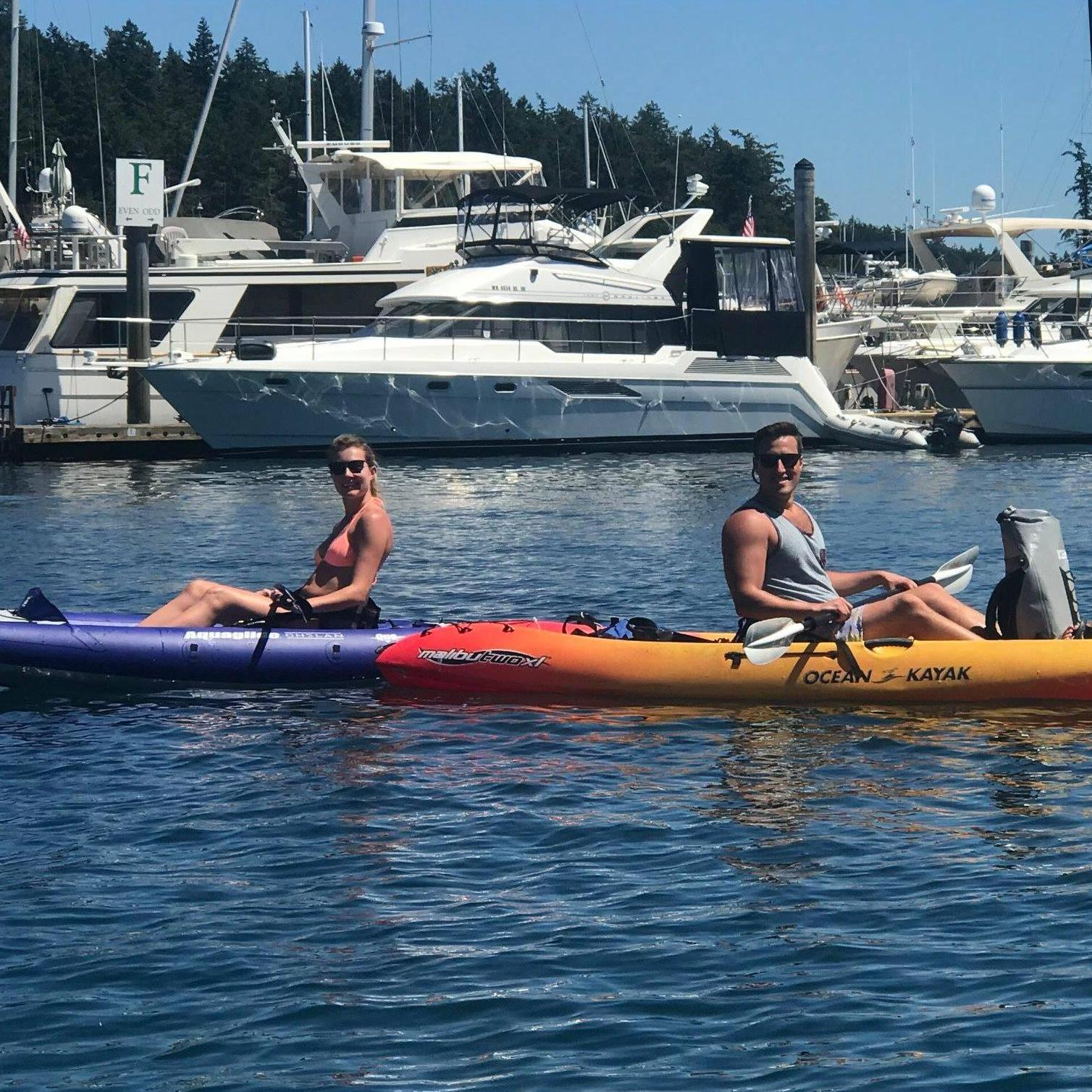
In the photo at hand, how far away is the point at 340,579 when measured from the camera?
10.5 meters

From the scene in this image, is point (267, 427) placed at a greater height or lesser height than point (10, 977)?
greater

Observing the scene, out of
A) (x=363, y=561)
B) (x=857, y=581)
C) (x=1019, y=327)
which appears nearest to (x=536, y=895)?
(x=857, y=581)

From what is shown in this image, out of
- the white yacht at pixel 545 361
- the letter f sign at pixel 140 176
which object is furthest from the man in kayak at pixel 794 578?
the letter f sign at pixel 140 176

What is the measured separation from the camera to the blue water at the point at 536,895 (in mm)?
5551

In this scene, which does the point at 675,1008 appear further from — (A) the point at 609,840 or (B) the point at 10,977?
(B) the point at 10,977

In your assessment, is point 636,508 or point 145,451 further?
point 145,451

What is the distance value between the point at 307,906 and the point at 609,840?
1396mm

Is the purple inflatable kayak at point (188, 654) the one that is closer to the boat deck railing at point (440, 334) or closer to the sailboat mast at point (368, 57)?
the boat deck railing at point (440, 334)

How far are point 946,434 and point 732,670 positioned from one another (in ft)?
64.8

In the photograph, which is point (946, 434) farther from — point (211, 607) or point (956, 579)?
point (211, 607)

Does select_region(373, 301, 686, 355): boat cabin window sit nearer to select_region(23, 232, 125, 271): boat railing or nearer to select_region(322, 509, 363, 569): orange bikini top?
select_region(23, 232, 125, 271): boat railing

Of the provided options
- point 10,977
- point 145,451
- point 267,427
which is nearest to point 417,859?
point 10,977

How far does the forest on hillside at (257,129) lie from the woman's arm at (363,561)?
159ft

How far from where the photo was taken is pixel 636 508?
2097 cm
